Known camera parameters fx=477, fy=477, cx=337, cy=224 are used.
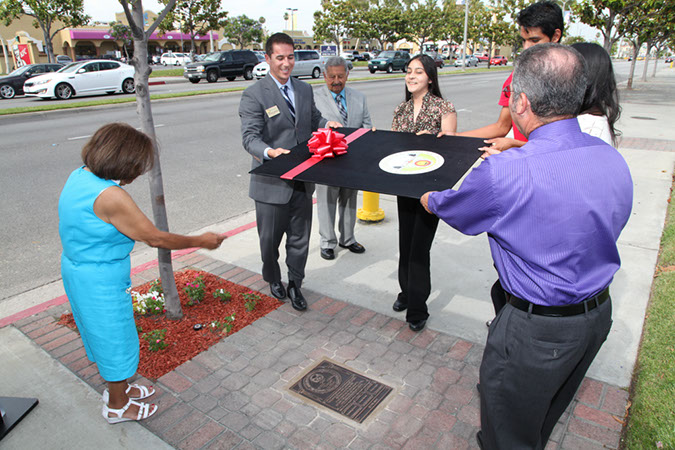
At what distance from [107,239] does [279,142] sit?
5.86 ft

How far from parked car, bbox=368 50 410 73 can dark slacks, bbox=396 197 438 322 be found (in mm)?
35608

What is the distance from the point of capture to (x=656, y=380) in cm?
298

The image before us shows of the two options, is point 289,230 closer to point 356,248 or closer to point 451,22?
point 356,248

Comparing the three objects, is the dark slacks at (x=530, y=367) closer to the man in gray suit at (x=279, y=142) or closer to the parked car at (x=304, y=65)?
the man in gray suit at (x=279, y=142)

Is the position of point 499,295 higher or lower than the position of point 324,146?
lower

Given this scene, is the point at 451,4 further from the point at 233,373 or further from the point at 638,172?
the point at 233,373

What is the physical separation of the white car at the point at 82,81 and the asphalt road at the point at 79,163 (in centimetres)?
461

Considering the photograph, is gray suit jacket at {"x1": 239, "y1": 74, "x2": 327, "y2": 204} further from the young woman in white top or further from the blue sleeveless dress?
the young woman in white top

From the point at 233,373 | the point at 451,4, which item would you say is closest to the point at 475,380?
the point at 233,373

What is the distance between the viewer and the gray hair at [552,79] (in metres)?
1.68

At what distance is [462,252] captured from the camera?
508 cm

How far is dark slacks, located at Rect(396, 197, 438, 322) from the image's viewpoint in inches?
135

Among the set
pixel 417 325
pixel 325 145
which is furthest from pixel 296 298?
pixel 325 145

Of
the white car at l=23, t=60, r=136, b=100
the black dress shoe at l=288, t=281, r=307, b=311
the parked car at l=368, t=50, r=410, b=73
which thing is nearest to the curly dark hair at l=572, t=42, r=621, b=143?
the black dress shoe at l=288, t=281, r=307, b=311
